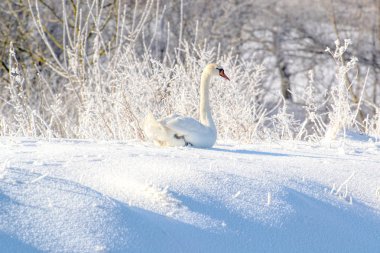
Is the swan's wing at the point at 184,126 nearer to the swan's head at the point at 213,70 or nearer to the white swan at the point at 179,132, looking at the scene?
the white swan at the point at 179,132

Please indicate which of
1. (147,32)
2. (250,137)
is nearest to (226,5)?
(147,32)

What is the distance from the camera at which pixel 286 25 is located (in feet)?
71.7

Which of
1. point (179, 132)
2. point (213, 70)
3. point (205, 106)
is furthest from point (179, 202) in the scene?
point (213, 70)

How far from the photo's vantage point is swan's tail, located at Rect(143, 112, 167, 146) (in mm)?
5195

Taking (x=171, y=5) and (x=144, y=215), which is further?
(x=171, y=5)

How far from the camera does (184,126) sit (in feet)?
16.9

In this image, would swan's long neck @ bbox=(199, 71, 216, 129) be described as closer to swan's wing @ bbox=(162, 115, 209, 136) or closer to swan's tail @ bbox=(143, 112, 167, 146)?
swan's wing @ bbox=(162, 115, 209, 136)

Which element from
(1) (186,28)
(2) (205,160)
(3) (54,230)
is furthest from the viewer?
(1) (186,28)

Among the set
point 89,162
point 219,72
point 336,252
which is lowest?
point 336,252

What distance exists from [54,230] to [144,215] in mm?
390

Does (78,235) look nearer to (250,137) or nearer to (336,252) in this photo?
(336,252)

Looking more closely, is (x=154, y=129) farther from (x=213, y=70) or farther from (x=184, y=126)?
(x=213, y=70)

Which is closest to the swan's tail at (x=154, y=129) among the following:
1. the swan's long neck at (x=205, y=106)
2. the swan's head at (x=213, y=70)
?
the swan's long neck at (x=205, y=106)

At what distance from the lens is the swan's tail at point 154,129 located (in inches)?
205
